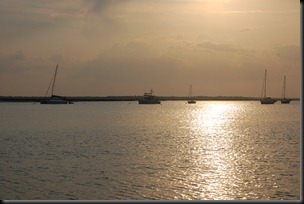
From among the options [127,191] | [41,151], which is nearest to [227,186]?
[127,191]

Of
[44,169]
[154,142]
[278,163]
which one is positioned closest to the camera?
[44,169]

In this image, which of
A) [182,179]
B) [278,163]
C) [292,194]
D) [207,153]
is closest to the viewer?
[292,194]

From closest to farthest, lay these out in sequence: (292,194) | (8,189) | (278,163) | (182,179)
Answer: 1. (292,194)
2. (8,189)
3. (182,179)
4. (278,163)

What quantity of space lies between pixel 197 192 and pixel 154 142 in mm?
28439

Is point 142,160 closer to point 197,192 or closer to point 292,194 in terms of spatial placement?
point 197,192

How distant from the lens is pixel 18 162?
34781 mm

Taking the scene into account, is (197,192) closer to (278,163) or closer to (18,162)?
(278,163)

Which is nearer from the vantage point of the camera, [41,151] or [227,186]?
[227,186]

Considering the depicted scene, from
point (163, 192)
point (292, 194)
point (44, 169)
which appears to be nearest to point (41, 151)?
point (44, 169)

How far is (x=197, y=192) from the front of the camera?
24.0 meters

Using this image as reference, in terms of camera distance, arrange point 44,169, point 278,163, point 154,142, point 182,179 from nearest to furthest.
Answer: point 182,179 < point 44,169 < point 278,163 < point 154,142

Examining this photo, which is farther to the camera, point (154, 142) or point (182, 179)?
point (154, 142)

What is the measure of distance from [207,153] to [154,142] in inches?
456

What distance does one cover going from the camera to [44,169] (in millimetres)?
31531
